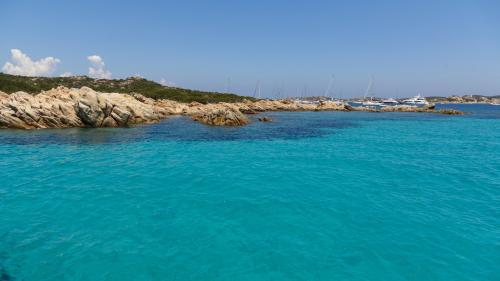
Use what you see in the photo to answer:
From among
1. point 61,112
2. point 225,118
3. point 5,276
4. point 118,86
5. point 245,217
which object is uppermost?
point 118,86

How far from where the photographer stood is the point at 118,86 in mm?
148750

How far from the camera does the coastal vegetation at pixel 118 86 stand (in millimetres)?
105312

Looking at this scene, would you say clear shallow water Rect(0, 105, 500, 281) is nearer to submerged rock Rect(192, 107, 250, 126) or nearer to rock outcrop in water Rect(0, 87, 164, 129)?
rock outcrop in water Rect(0, 87, 164, 129)

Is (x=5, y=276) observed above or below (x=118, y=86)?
below

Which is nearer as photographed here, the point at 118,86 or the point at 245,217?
the point at 245,217

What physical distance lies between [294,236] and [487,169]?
25.8m

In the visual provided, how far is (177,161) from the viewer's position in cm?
3159

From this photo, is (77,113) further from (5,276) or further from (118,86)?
(118,86)

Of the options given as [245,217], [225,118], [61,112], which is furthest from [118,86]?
[245,217]

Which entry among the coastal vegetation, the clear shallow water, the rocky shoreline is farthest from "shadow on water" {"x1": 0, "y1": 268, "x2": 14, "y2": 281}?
the coastal vegetation

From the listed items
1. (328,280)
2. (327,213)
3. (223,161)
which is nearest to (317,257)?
(328,280)

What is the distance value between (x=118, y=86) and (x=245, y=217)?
150017 millimetres

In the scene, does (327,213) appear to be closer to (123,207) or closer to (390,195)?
(390,195)

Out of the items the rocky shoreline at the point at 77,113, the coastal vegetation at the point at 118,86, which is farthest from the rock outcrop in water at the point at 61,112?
the coastal vegetation at the point at 118,86
